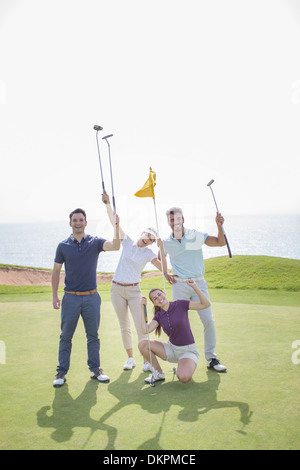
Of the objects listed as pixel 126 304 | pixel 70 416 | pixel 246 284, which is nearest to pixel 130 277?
pixel 126 304

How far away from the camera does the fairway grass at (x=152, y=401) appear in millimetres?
3158

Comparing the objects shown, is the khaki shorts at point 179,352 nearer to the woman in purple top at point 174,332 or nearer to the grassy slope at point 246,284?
the woman in purple top at point 174,332

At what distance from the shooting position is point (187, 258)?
5227 mm

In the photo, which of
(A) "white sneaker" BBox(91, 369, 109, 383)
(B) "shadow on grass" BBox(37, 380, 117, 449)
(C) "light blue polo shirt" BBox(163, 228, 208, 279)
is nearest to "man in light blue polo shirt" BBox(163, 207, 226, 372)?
(C) "light blue polo shirt" BBox(163, 228, 208, 279)

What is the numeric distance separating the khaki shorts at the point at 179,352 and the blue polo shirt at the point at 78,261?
1.16m

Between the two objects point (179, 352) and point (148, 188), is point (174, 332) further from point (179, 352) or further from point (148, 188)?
point (148, 188)

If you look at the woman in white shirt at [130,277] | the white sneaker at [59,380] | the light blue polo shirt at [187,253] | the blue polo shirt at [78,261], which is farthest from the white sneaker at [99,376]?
the light blue polo shirt at [187,253]

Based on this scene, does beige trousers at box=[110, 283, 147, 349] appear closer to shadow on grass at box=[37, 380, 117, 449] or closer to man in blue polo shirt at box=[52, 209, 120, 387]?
man in blue polo shirt at box=[52, 209, 120, 387]

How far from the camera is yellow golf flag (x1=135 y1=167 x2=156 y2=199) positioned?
538 centimetres
